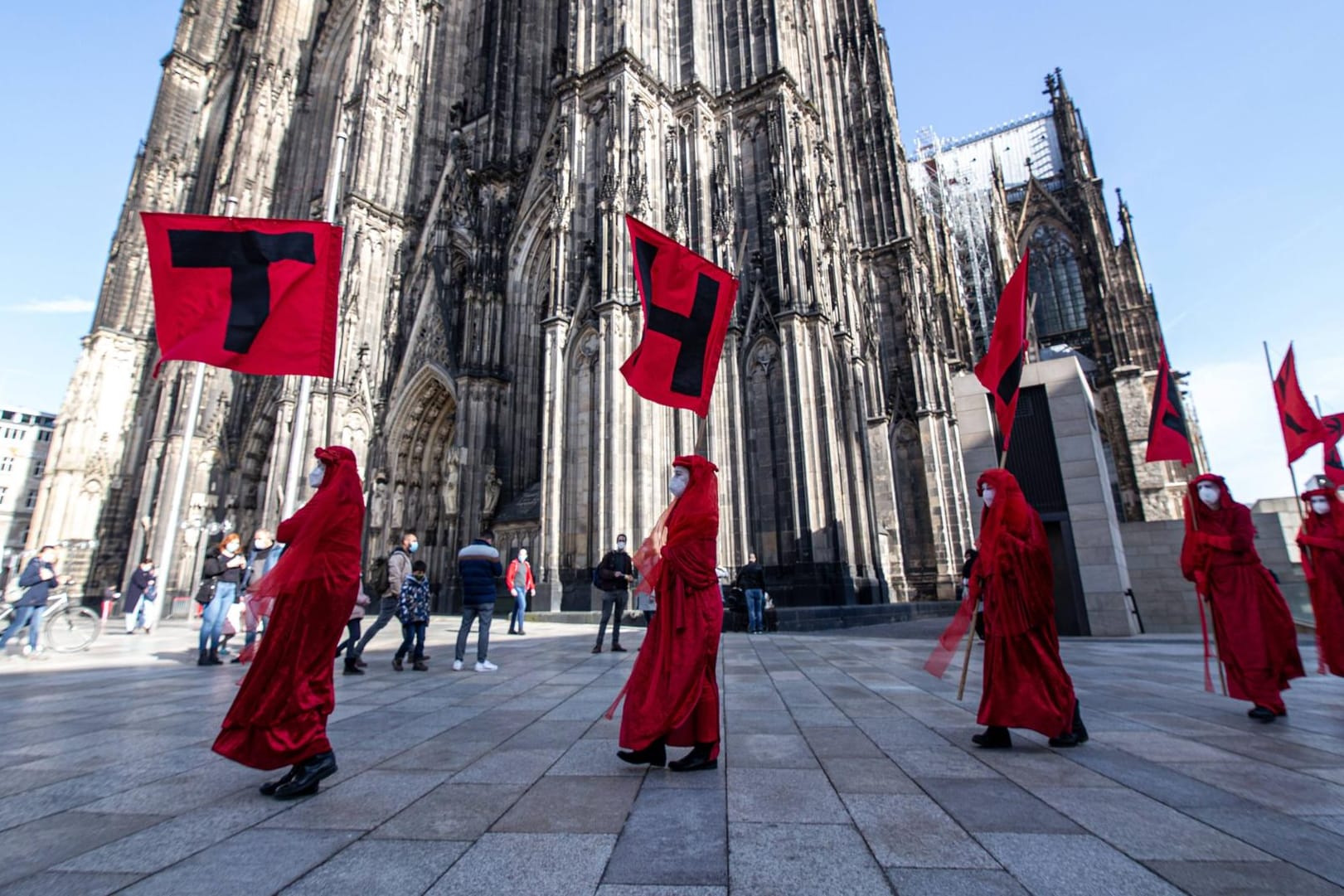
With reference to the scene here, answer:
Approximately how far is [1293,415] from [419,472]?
23.6m

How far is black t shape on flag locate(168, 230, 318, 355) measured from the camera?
19.3 ft

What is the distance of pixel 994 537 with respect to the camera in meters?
4.27

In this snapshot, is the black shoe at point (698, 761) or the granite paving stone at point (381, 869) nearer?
the granite paving stone at point (381, 869)

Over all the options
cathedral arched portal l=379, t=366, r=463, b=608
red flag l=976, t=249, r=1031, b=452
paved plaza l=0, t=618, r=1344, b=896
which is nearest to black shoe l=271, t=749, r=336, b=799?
paved plaza l=0, t=618, r=1344, b=896

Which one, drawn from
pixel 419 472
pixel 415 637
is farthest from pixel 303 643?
pixel 419 472

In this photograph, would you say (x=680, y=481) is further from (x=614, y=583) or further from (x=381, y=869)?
(x=614, y=583)

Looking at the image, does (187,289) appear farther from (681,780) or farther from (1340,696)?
(1340,696)

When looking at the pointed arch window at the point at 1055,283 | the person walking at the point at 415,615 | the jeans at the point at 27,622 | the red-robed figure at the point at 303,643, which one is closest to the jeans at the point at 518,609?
the person walking at the point at 415,615

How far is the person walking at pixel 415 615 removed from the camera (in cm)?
Answer: 745

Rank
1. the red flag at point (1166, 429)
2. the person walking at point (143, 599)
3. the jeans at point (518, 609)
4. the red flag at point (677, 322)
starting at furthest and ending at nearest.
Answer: the person walking at point (143, 599)
the jeans at point (518, 609)
the red flag at point (1166, 429)
the red flag at point (677, 322)

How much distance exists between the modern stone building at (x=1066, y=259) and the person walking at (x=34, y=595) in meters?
33.9

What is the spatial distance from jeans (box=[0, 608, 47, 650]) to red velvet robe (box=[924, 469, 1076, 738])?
1186cm

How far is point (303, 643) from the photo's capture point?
3.23 metres

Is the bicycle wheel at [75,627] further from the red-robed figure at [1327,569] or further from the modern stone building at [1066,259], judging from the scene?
the modern stone building at [1066,259]
